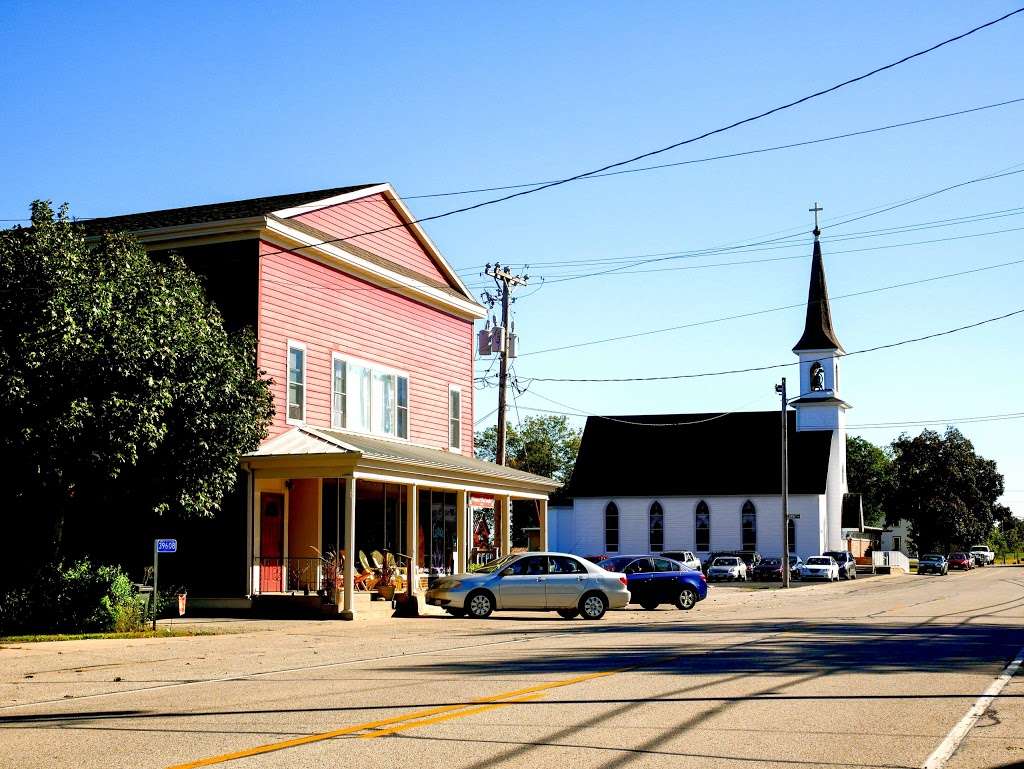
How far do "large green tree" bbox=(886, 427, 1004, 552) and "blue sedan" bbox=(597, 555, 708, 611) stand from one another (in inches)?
3206

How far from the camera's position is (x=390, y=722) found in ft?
36.7

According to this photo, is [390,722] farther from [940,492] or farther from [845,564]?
[940,492]

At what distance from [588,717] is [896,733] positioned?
107 inches

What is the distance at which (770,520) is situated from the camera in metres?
81.3

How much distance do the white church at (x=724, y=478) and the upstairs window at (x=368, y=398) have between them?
164 ft

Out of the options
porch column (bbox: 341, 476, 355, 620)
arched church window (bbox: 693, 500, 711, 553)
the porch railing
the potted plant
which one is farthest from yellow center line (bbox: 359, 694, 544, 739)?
arched church window (bbox: 693, 500, 711, 553)

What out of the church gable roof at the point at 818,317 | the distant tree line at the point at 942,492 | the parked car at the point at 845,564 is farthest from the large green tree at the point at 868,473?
the parked car at the point at 845,564

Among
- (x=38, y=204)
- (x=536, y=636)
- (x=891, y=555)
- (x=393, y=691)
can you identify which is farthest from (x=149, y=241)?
(x=891, y=555)

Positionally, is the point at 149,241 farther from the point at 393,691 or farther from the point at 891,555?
the point at 891,555

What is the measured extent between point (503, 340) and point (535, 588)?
16032 millimetres

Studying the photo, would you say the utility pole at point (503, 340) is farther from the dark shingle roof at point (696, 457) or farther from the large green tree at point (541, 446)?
the large green tree at point (541, 446)

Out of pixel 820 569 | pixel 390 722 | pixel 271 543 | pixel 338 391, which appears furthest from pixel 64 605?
pixel 820 569

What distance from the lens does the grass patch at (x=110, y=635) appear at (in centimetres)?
2148

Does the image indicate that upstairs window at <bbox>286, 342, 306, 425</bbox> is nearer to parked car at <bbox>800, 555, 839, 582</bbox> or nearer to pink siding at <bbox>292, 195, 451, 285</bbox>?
pink siding at <bbox>292, 195, 451, 285</bbox>
